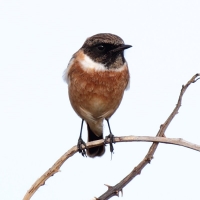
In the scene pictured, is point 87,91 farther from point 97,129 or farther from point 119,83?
point 97,129

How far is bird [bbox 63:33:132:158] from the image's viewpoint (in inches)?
209

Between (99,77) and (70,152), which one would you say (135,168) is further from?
(99,77)

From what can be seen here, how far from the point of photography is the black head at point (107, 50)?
17.2 feet

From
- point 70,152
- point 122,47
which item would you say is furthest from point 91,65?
point 70,152

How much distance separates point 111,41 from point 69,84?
2.36 feet

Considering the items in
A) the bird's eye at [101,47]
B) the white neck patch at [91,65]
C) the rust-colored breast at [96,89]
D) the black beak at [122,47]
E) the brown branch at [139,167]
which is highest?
the bird's eye at [101,47]

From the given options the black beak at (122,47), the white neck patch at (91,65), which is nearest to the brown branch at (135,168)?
the black beak at (122,47)

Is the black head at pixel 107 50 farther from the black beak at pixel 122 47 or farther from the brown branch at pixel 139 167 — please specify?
the brown branch at pixel 139 167

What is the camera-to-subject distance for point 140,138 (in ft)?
7.38

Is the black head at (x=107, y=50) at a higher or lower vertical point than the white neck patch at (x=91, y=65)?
higher

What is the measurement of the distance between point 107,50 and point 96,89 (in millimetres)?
477

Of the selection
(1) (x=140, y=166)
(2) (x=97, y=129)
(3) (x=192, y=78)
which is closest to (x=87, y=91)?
(2) (x=97, y=129)

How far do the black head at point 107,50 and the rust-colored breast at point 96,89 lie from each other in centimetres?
11

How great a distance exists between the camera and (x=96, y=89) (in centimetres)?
530
